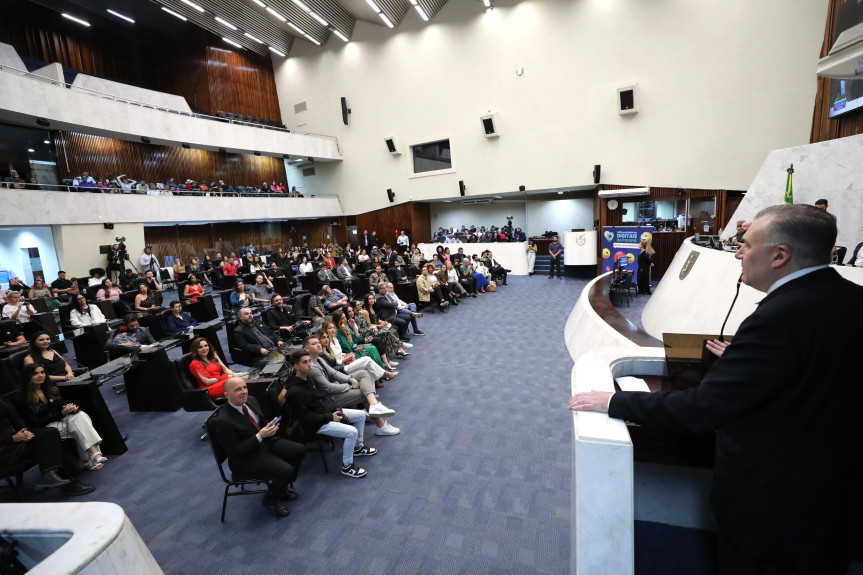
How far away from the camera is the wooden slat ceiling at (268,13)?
1459 cm

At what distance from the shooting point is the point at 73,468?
340 cm

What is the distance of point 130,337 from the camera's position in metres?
5.36

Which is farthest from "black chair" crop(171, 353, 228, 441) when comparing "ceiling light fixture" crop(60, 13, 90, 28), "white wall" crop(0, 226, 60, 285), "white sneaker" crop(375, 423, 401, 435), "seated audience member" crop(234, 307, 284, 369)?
"ceiling light fixture" crop(60, 13, 90, 28)

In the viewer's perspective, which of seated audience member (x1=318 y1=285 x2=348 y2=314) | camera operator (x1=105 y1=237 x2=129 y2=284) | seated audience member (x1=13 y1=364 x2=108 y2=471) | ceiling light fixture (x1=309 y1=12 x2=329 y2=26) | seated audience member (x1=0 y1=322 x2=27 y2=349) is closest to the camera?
seated audience member (x1=13 y1=364 x2=108 y2=471)

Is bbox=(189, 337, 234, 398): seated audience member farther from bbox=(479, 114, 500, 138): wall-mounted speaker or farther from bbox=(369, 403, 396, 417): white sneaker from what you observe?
bbox=(479, 114, 500, 138): wall-mounted speaker

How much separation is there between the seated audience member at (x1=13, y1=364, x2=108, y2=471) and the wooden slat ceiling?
604 inches

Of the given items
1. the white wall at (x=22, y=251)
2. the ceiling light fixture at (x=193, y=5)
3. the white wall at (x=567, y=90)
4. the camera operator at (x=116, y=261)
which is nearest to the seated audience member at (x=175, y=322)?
the camera operator at (x=116, y=261)

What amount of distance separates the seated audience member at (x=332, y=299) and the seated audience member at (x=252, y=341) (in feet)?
4.74

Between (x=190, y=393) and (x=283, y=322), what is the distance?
2.31 metres

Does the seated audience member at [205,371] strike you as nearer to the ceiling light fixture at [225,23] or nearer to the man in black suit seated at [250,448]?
the man in black suit seated at [250,448]

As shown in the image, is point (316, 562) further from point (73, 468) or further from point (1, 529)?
point (73, 468)

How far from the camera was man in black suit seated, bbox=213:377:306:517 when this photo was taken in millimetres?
2844

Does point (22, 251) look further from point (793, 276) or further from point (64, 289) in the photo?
point (793, 276)

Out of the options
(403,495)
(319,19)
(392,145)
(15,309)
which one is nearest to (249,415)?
(403,495)
